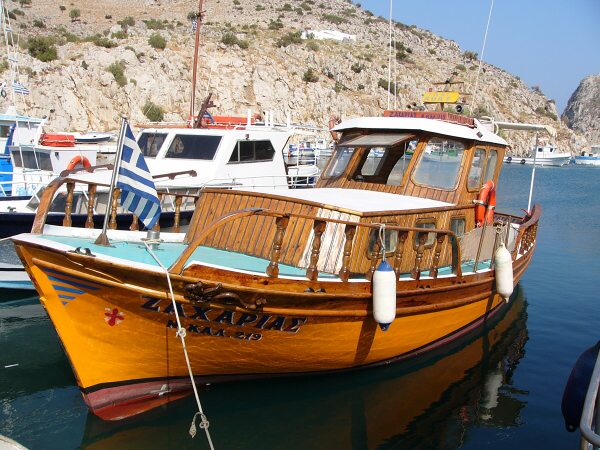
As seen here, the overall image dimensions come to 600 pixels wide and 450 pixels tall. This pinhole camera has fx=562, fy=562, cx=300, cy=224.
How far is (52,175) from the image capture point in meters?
14.6

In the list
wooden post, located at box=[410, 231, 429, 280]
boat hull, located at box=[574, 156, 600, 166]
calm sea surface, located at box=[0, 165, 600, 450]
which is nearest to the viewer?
calm sea surface, located at box=[0, 165, 600, 450]

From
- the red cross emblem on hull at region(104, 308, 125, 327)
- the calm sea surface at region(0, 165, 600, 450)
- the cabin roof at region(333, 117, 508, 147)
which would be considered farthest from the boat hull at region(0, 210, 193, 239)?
the red cross emblem on hull at region(104, 308, 125, 327)

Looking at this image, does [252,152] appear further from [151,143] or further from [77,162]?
[77,162]

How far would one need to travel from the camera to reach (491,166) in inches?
412

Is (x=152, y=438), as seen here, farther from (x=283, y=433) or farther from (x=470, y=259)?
(x=470, y=259)

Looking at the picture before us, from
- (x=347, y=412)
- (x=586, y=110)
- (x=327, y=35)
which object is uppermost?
(x=586, y=110)

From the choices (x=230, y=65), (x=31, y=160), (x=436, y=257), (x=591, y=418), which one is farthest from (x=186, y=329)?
(x=230, y=65)

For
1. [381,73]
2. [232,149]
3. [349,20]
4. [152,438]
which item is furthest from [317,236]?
[349,20]

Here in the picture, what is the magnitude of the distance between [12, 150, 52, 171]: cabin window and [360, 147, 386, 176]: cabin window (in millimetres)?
10059

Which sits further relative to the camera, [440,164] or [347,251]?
[440,164]

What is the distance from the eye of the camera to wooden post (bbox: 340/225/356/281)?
21.6 ft

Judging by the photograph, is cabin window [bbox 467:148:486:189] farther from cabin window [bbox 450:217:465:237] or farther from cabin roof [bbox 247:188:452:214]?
cabin roof [bbox 247:188:452:214]

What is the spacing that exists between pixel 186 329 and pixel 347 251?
6.78 feet

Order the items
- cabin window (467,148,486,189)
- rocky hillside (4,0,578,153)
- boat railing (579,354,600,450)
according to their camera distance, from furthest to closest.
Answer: rocky hillside (4,0,578,153) < cabin window (467,148,486,189) < boat railing (579,354,600,450)
